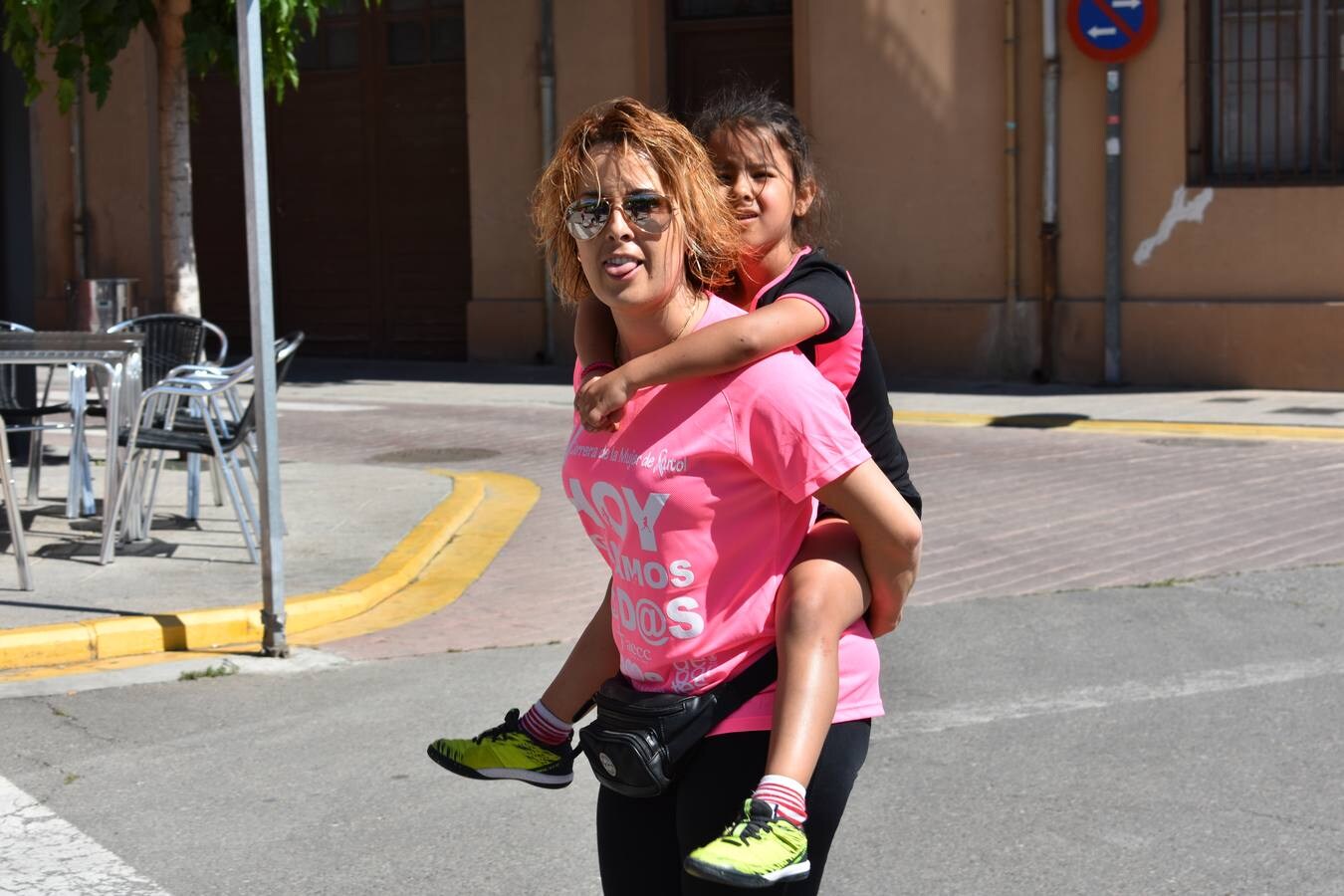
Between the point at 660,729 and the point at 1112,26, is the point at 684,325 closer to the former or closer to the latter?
the point at 660,729

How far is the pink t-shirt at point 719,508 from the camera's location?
2.61 m

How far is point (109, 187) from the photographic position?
22.3 m

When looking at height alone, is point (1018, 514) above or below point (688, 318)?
below

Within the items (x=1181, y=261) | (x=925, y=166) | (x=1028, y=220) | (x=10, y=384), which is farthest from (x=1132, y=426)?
(x=10, y=384)

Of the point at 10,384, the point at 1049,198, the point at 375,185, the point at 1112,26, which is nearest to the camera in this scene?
the point at 10,384

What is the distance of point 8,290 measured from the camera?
37.3ft

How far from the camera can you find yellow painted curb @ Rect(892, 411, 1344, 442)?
12891 millimetres

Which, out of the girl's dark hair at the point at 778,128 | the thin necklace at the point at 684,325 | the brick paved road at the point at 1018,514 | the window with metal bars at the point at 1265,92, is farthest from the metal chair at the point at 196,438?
the window with metal bars at the point at 1265,92

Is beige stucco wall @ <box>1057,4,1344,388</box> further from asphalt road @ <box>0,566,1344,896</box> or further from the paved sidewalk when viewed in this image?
asphalt road @ <box>0,566,1344,896</box>

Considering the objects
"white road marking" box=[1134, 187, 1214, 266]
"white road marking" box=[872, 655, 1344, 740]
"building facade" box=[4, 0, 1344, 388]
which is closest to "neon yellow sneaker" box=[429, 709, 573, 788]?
"white road marking" box=[872, 655, 1344, 740]

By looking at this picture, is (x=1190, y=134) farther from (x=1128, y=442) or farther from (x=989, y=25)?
(x=1128, y=442)

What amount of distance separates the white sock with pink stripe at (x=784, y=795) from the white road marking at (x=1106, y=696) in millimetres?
3337

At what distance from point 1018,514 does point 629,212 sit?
298 inches

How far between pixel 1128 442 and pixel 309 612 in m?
7.16
